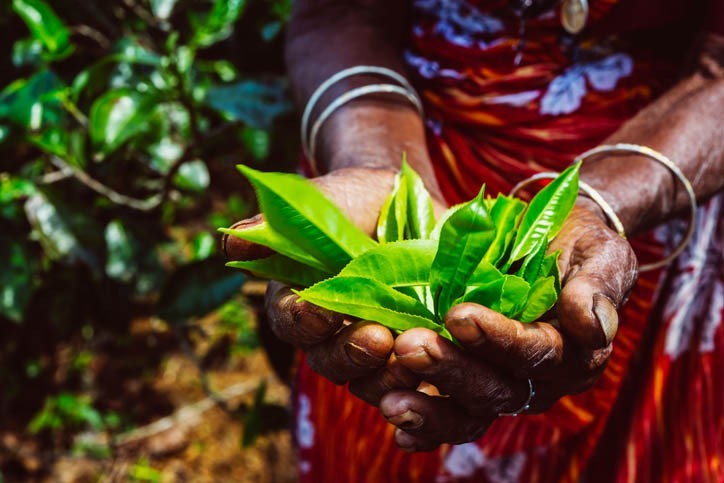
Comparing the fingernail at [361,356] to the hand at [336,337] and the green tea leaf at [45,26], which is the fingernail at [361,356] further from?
the green tea leaf at [45,26]

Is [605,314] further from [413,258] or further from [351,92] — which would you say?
[351,92]

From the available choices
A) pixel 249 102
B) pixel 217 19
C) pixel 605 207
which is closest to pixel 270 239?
pixel 605 207

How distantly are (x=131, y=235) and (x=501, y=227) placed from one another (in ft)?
3.09

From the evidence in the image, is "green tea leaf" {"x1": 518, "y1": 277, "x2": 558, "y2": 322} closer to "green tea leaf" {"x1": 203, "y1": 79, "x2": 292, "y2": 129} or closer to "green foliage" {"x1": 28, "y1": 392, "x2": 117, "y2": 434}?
"green tea leaf" {"x1": 203, "y1": 79, "x2": 292, "y2": 129}

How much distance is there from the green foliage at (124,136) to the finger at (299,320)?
1.87ft

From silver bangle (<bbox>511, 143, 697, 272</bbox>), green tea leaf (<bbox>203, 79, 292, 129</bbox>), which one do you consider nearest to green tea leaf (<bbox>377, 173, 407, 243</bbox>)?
silver bangle (<bbox>511, 143, 697, 272</bbox>)

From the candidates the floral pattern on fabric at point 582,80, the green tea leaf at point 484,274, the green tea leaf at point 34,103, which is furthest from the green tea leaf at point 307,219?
the green tea leaf at point 34,103

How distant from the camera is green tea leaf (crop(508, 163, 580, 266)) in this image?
682 millimetres

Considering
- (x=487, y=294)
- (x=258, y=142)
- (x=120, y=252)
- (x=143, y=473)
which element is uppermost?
(x=487, y=294)

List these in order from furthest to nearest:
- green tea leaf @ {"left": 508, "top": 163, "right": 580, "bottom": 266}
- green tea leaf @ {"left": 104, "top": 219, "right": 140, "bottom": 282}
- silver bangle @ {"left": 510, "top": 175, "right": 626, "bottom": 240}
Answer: green tea leaf @ {"left": 104, "top": 219, "right": 140, "bottom": 282}, silver bangle @ {"left": 510, "top": 175, "right": 626, "bottom": 240}, green tea leaf @ {"left": 508, "top": 163, "right": 580, "bottom": 266}

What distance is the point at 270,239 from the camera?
629 millimetres

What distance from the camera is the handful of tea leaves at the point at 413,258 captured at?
0.59 meters

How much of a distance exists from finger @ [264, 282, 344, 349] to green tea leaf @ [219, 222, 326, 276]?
0.04 metres

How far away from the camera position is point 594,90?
94cm
